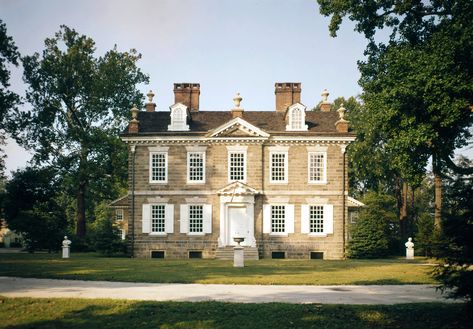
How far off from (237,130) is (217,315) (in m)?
23.4

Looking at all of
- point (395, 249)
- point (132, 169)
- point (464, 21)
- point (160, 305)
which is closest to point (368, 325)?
point (160, 305)

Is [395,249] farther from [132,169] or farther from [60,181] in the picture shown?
[60,181]

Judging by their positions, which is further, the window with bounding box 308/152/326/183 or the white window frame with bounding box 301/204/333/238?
the window with bounding box 308/152/326/183

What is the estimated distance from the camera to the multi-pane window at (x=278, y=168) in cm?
3494

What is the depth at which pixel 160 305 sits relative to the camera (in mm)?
12961

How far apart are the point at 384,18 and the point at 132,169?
19.5m

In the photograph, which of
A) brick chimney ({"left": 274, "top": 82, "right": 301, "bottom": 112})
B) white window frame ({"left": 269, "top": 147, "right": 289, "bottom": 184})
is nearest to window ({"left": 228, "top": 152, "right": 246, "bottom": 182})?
white window frame ({"left": 269, "top": 147, "right": 289, "bottom": 184})

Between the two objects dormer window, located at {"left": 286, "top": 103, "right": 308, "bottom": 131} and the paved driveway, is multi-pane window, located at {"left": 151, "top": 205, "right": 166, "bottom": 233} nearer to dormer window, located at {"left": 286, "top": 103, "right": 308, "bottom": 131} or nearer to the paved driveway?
dormer window, located at {"left": 286, "top": 103, "right": 308, "bottom": 131}

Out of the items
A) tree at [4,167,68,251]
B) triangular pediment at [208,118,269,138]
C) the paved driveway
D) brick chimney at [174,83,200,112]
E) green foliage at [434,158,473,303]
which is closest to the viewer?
green foliage at [434,158,473,303]

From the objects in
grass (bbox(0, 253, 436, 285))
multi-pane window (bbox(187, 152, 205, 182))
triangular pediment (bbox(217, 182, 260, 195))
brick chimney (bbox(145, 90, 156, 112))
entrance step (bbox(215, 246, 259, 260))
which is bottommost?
entrance step (bbox(215, 246, 259, 260))

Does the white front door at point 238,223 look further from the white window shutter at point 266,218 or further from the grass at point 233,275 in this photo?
the grass at point 233,275

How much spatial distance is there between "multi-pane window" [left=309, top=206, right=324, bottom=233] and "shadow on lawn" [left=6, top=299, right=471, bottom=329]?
21610 mm

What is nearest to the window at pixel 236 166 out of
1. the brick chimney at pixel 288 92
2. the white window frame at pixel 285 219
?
the white window frame at pixel 285 219

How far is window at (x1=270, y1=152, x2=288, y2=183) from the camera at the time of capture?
115 feet
